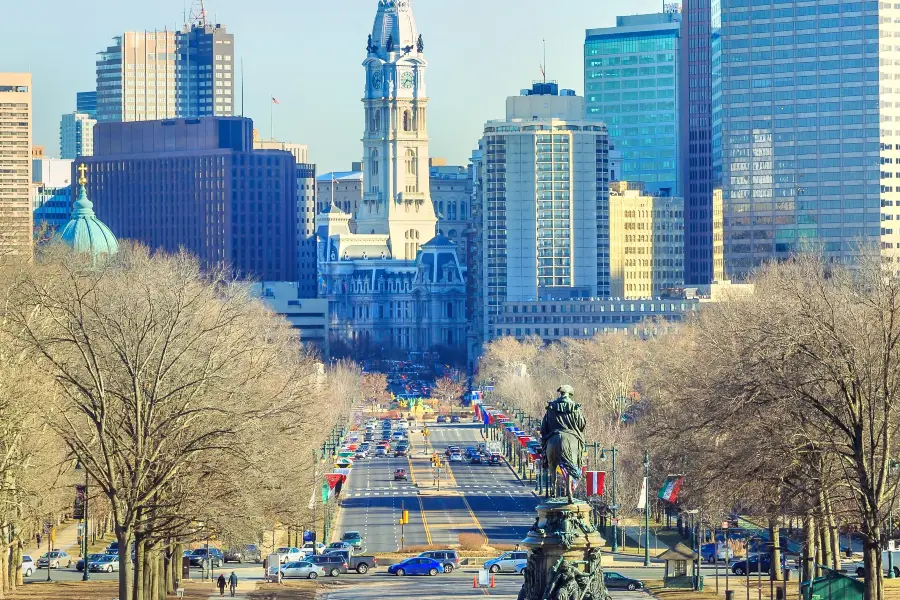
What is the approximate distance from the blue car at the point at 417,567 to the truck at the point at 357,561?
4.22 ft

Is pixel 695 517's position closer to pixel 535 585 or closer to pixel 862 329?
pixel 862 329

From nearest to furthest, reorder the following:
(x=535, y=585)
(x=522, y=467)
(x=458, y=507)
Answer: (x=535, y=585), (x=458, y=507), (x=522, y=467)

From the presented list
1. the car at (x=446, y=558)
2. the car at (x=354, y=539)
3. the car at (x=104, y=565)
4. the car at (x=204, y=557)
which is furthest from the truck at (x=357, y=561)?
the car at (x=104, y=565)

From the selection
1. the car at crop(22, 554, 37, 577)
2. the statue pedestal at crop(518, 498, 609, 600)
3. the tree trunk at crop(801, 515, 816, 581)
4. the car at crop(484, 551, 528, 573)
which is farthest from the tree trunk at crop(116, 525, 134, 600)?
the car at crop(484, 551, 528, 573)

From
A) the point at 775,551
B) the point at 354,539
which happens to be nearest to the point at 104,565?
the point at 354,539

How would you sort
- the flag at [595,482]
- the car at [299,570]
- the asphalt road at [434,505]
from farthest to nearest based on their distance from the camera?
the asphalt road at [434,505] < the car at [299,570] < the flag at [595,482]

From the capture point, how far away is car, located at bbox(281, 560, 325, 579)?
106125 millimetres

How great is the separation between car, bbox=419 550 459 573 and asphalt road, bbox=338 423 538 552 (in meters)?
9.34

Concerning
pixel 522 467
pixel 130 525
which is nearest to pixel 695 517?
pixel 130 525

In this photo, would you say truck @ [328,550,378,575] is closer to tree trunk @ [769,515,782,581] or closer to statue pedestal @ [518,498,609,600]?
tree trunk @ [769,515,782,581]

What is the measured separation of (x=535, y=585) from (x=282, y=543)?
231 feet

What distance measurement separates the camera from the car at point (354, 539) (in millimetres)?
118625

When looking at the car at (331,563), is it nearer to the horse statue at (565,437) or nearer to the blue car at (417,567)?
the blue car at (417,567)

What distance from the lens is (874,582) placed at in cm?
7450
